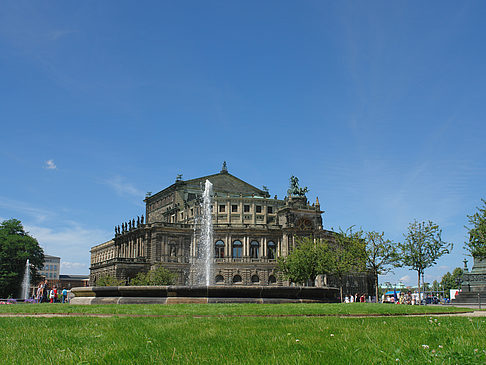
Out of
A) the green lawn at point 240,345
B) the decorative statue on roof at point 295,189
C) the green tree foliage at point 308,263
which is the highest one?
the decorative statue on roof at point 295,189

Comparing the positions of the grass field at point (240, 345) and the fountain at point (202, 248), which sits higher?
the fountain at point (202, 248)

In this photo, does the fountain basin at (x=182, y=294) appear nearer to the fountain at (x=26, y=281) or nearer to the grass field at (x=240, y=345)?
the grass field at (x=240, y=345)

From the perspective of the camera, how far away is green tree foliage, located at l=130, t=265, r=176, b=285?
7344 centimetres

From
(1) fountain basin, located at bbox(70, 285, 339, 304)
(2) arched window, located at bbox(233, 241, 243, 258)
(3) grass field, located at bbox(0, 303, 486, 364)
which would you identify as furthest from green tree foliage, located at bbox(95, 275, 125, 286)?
(3) grass field, located at bbox(0, 303, 486, 364)

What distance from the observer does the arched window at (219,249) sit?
8483 cm

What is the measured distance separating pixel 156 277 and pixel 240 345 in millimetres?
70217

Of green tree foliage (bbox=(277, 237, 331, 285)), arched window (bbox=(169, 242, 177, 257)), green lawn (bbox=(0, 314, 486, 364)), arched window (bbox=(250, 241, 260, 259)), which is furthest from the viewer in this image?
arched window (bbox=(250, 241, 260, 259))

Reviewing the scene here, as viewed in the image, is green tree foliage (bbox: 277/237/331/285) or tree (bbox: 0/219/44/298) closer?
green tree foliage (bbox: 277/237/331/285)

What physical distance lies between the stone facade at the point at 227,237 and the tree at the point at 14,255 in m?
12.2

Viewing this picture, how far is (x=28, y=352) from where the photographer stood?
651 cm

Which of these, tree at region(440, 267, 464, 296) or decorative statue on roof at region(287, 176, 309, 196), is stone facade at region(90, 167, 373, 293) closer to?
decorative statue on roof at region(287, 176, 309, 196)

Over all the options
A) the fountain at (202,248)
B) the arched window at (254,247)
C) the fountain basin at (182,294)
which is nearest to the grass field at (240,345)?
the fountain basin at (182,294)

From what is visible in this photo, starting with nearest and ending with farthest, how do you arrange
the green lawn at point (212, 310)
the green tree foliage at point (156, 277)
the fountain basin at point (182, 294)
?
the green lawn at point (212, 310)
the fountain basin at point (182, 294)
the green tree foliage at point (156, 277)

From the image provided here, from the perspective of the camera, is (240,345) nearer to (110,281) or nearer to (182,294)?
(182,294)
